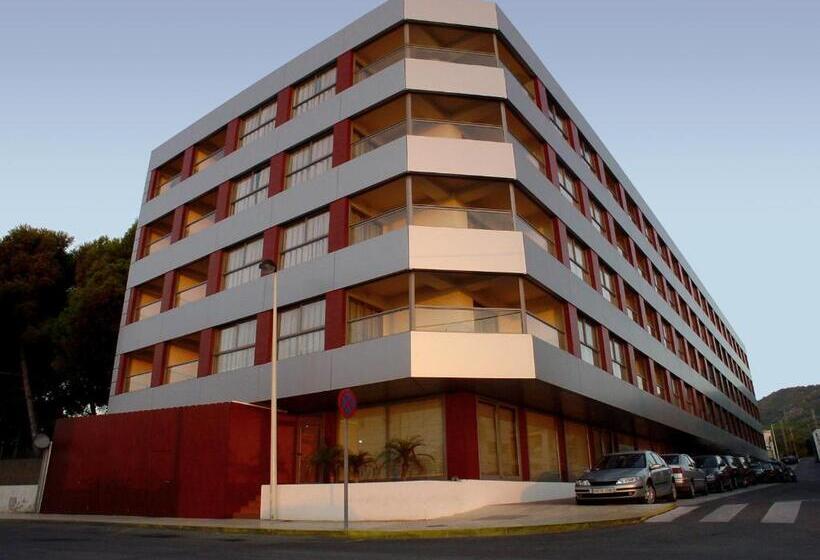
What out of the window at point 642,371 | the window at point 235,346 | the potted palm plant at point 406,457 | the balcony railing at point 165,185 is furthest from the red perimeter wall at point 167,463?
the window at point 642,371

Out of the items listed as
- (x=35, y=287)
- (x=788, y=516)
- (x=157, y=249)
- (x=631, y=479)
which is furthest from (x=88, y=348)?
(x=788, y=516)

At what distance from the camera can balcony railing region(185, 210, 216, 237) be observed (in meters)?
28.8

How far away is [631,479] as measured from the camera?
1641cm

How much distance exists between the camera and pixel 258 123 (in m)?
28.5

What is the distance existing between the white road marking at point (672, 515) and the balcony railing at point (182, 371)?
18.2 meters

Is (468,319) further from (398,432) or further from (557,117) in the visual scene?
(557,117)

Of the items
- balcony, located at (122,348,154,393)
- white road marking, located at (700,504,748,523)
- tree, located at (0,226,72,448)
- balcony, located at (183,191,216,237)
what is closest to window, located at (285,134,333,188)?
balcony, located at (183,191,216,237)

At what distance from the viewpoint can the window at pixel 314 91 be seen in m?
25.9

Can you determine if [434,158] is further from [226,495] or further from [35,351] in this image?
[35,351]

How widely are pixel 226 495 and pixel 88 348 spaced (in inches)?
792

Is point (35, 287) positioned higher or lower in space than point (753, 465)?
higher

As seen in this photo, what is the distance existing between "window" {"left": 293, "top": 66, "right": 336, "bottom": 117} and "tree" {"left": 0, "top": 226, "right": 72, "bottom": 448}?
2029 centimetres

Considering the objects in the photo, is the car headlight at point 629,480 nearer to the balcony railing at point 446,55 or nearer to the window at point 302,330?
the window at point 302,330

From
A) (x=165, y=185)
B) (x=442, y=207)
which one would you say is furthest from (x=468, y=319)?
(x=165, y=185)
